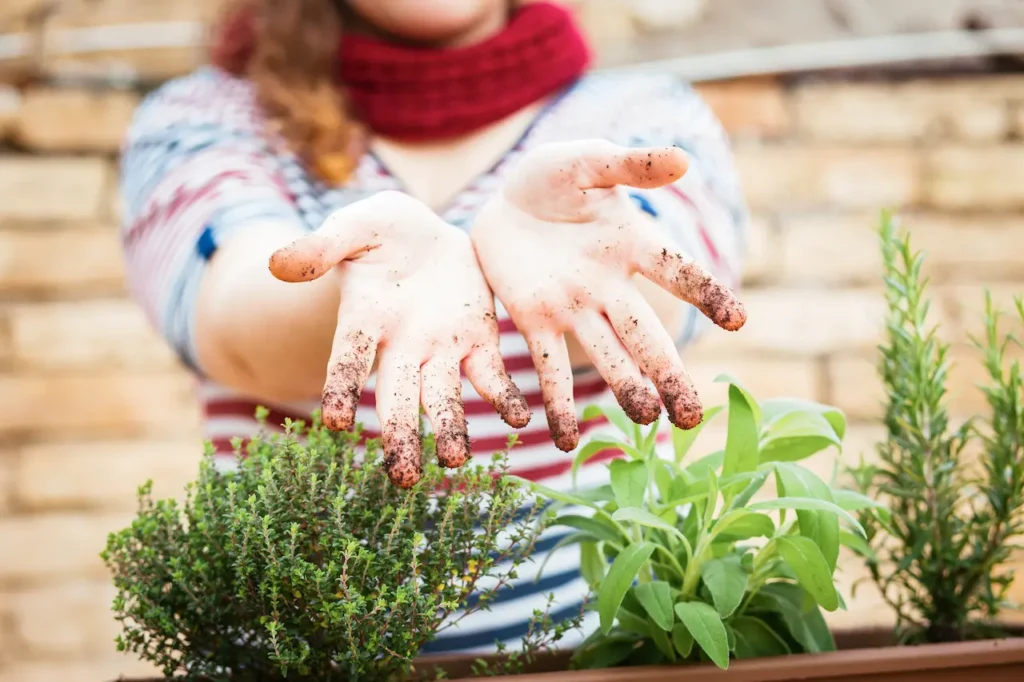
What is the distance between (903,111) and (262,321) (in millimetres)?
1356

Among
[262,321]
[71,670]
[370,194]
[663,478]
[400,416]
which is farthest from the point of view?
[71,670]

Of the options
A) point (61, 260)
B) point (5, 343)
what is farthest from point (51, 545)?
point (61, 260)

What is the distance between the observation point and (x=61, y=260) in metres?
1.54

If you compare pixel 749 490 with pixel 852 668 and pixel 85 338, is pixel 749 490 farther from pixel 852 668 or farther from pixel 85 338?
Result: pixel 85 338

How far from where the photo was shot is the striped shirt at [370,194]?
785mm

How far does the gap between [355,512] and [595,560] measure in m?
0.18

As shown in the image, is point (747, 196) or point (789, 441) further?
point (747, 196)

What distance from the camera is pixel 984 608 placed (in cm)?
61

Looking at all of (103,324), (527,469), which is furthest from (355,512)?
(103,324)

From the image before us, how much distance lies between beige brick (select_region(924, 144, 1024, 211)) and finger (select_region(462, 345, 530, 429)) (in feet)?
4.51

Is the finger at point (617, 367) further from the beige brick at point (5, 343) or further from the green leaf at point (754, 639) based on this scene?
the beige brick at point (5, 343)

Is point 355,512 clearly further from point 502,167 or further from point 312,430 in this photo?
point 502,167

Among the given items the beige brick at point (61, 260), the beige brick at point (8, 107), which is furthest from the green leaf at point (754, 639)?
the beige brick at point (8, 107)

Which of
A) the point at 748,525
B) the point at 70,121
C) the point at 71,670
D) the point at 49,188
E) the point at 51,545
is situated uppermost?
the point at 70,121
